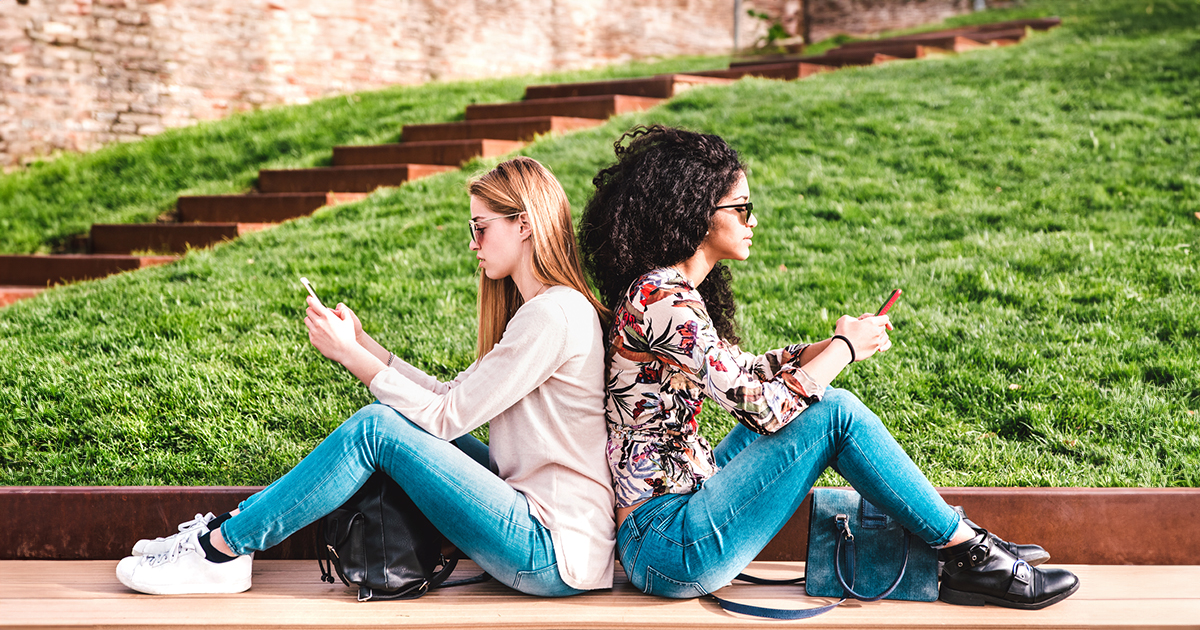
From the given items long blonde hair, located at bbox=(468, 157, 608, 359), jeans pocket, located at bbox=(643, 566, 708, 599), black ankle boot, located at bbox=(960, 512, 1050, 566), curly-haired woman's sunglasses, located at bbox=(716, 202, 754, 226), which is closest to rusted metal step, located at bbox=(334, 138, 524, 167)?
long blonde hair, located at bbox=(468, 157, 608, 359)

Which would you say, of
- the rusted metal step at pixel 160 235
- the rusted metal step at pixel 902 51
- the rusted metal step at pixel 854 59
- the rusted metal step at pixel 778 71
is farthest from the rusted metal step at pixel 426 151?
the rusted metal step at pixel 902 51

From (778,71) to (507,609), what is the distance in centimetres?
988

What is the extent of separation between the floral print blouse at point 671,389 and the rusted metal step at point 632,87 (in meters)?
7.79

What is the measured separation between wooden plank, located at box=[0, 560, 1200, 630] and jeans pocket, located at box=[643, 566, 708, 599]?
28mm

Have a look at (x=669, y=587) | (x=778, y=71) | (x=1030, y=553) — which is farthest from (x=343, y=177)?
(x=1030, y=553)

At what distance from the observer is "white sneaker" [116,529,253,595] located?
243 cm

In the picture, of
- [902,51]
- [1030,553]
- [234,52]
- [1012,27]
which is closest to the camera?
[1030,553]

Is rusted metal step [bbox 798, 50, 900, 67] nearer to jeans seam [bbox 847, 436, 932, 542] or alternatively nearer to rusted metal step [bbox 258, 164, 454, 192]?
rusted metal step [bbox 258, 164, 454, 192]

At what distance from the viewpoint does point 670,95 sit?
977 centimetres

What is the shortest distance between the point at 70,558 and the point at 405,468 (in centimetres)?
143

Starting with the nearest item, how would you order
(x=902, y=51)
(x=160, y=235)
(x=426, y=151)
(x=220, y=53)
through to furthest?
(x=160, y=235)
(x=426, y=151)
(x=220, y=53)
(x=902, y=51)

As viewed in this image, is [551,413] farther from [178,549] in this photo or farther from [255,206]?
[255,206]

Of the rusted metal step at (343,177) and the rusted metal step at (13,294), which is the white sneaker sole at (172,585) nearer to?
the rusted metal step at (13,294)

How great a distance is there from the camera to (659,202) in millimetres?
2447
